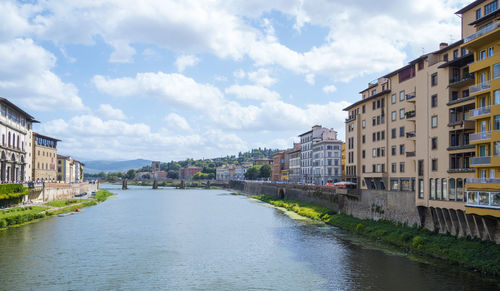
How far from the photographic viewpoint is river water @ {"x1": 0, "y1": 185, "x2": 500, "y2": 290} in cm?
3219

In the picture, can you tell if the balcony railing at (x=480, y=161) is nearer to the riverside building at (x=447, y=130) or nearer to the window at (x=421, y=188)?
the riverside building at (x=447, y=130)

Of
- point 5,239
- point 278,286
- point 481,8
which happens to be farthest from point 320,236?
point 5,239

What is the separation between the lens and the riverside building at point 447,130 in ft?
118

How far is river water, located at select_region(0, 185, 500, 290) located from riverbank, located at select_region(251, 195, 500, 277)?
1524mm

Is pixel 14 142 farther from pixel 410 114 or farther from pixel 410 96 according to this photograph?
pixel 410 96

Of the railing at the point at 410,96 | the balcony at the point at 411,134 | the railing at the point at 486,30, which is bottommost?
the balcony at the point at 411,134

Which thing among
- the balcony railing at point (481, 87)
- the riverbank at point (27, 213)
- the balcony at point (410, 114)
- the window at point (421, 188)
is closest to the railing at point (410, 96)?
the balcony at point (410, 114)

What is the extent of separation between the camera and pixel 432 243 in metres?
41.5

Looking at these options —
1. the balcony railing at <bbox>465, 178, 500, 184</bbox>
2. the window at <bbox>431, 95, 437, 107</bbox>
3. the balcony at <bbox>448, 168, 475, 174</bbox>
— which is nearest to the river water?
the balcony railing at <bbox>465, 178, 500, 184</bbox>

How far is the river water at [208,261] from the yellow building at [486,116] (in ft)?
19.7

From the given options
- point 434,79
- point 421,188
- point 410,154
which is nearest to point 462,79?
point 434,79

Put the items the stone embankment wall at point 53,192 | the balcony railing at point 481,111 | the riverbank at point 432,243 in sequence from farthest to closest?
the stone embankment wall at point 53,192, the balcony railing at point 481,111, the riverbank at point 432,243

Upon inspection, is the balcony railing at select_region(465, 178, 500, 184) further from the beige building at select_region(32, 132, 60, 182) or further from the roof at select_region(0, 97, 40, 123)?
the beige building at select_region(32, 132, 60, 182)

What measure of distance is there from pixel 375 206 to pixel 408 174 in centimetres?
637
